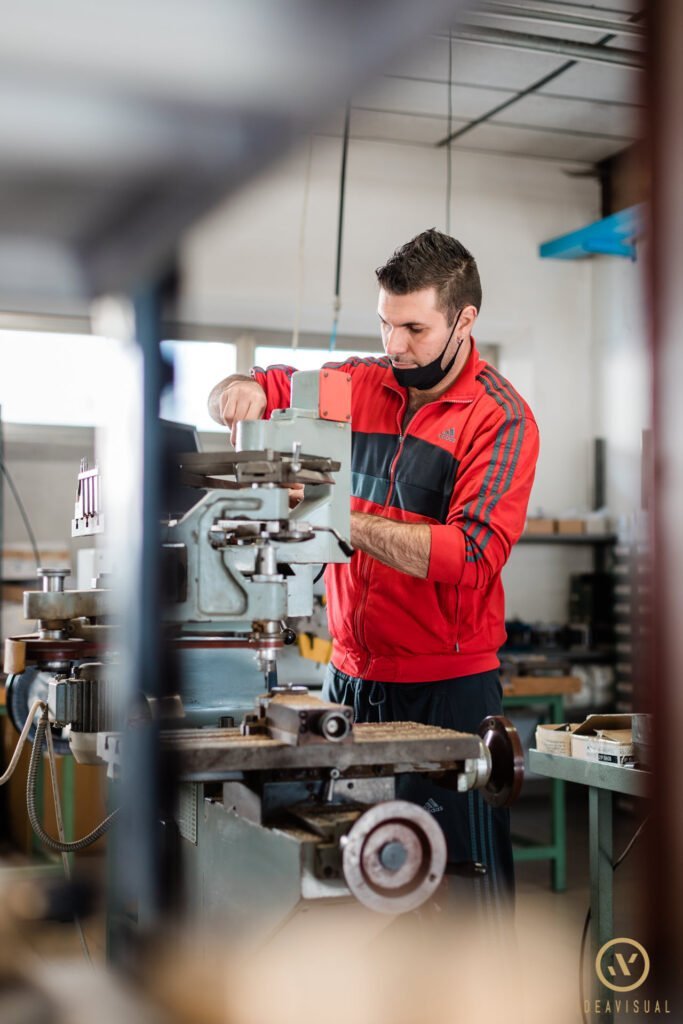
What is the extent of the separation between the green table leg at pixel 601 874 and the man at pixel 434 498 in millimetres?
392

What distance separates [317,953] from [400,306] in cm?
104

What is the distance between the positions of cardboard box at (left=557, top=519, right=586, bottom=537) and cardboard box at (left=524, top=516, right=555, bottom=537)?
37 mm

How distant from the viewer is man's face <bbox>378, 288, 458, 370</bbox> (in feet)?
5.86

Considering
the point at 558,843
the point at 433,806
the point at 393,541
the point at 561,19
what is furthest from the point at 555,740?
the point at 561,19

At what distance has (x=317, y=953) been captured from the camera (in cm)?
114

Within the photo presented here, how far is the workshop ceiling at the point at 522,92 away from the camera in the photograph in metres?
3.52

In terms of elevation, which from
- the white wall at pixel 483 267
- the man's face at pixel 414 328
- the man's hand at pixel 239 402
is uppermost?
the white wall at pixel 483 267

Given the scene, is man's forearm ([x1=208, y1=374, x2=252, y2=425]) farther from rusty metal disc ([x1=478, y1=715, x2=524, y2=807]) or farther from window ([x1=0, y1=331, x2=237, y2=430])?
window ([x1=0, y1=331, x2=237, y2=430])

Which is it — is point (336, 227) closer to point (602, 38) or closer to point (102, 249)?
point (602, 38)

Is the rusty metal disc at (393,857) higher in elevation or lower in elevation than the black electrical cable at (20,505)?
lower

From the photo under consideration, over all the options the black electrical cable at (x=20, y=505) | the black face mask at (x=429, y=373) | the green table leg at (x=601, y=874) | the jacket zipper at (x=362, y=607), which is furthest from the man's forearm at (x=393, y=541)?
the black electrical cable at (x=20, y=505)

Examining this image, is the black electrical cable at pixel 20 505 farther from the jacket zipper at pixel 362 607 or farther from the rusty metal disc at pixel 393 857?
the rusty metal disc at pixel 393 857

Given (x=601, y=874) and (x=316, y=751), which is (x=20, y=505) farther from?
(x=316, y=751)

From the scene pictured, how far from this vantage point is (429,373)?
72.4 inches
